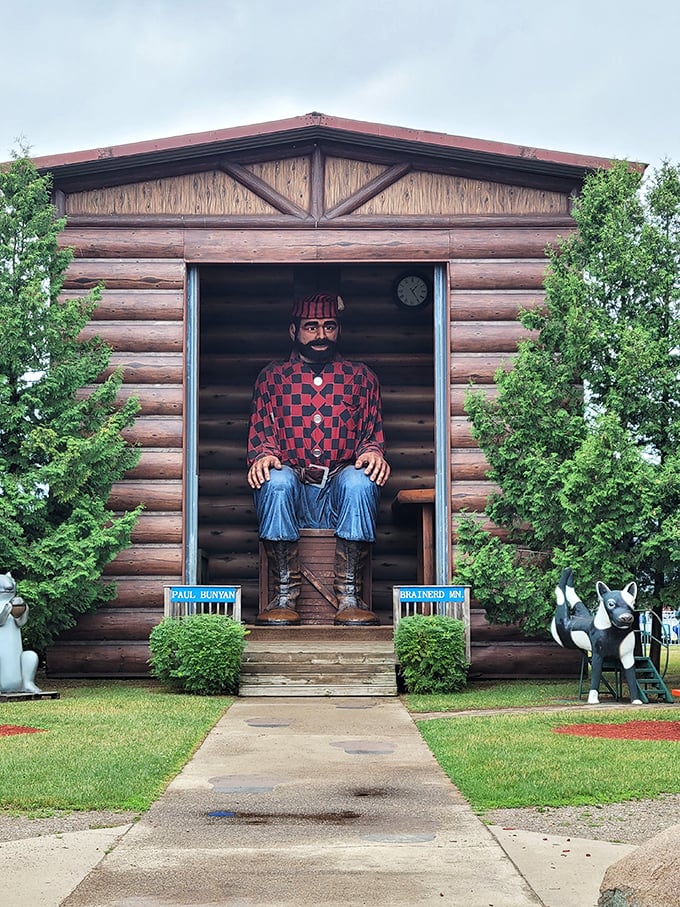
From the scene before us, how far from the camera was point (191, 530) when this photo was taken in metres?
16.1

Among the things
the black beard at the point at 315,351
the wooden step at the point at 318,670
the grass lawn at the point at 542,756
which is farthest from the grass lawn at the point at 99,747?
the black beard at the point at 315,351

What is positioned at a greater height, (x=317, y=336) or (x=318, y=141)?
(x=318, y=141)

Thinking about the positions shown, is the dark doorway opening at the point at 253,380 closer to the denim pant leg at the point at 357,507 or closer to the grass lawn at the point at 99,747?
the denim pant leg at the point at 357,507

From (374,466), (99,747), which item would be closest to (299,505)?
(374,466)

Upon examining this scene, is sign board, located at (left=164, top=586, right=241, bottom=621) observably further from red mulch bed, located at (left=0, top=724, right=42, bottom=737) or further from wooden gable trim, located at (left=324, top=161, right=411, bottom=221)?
wooden gable trim, located at (left=324, top=161, right=411, bottom=221)

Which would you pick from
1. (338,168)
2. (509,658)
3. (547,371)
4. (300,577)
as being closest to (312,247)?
(338,168)

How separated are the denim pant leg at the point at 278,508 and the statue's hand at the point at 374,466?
1.04 m

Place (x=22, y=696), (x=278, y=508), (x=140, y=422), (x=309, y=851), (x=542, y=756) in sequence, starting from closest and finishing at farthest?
1. (x=309, y=851)
2. (x=542, y=756)
3. (x=22, y=696)
4. (x=140, y=422)
5. (x=278, y=508)

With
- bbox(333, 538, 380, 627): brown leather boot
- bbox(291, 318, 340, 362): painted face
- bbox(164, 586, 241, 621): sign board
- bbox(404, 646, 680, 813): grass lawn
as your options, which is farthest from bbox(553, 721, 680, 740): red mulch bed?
bbox(291, 318, 340, 362): painted face

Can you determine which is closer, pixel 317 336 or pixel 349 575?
pixel 349 575

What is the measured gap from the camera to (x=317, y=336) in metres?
18.2

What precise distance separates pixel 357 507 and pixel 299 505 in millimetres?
1000

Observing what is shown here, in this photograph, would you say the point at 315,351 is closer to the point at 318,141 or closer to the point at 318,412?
the point at 318,412

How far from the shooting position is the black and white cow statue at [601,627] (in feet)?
42.2
